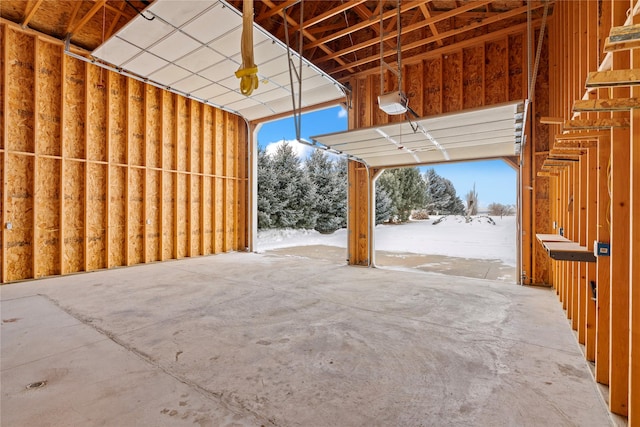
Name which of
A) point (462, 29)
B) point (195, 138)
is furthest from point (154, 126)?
point (462, 29)

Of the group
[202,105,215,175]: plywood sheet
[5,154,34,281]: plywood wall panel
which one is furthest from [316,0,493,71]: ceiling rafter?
[5,154,34,281]: plywood wall panel

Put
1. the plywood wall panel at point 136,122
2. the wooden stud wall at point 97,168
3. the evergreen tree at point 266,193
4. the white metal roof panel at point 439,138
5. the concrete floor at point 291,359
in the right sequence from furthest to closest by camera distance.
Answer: the evergreen tree at point 266,193, the plywood wall panel at point 136,122, the wooden stud wall at point 97,168, the white metal roof panel at point 439,138, the concrete floor at point 291,359

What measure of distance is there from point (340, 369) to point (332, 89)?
275 inches

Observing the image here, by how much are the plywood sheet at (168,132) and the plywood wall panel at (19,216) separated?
2.95 m

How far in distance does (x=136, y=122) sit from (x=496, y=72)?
351 inches

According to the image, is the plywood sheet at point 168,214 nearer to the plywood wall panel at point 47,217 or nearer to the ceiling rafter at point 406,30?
the plywood wall panel at point 47,217

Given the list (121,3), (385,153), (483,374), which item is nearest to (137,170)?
(121,3)

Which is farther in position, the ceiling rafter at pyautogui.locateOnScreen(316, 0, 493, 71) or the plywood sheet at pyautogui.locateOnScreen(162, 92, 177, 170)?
the plywood sheet at pyautogui.locateOnScreen(162, 92, 177, 170)

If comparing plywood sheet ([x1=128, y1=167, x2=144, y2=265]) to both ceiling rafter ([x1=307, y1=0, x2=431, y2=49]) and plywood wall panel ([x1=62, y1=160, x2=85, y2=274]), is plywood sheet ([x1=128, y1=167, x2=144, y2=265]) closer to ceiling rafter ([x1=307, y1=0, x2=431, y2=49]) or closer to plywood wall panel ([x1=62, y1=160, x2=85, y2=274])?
plywood wall panel ([x1=62, y1=160, x2=85, y2=274])

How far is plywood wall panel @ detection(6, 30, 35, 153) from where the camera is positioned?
6082 millimetres

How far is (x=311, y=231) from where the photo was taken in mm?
18969

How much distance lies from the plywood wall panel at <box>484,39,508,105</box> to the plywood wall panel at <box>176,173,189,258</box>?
8.41 m

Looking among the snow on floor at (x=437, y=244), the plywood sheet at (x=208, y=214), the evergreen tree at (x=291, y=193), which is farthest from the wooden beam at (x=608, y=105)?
the evergreen tree at (x=291, y=193)

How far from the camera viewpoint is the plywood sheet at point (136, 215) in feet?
26.3
